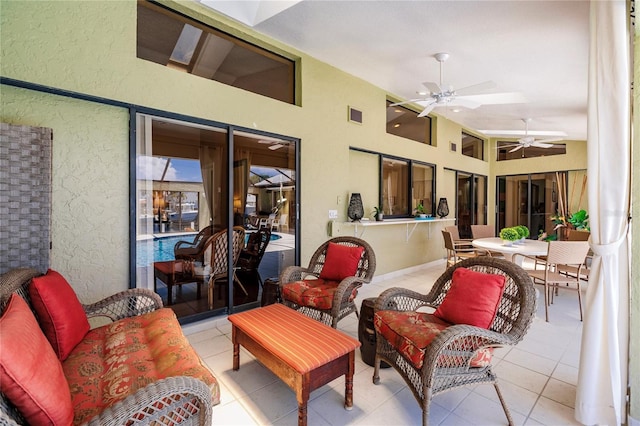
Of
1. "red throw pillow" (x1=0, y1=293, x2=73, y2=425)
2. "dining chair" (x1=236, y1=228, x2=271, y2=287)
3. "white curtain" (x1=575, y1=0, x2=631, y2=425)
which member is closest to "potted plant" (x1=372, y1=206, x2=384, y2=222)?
"dining chair" (x1=236, y1=228, x2=271, y2=287)

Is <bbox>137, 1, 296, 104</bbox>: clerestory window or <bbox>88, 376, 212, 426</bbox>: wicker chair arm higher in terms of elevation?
<bbox>137, 1, 296, 104</bbox>: clerestory window

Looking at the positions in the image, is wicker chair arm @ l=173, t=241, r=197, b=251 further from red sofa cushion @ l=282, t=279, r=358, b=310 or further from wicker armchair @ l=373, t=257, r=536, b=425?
wicker armchair @ l=373, t=257, r=536, b=425

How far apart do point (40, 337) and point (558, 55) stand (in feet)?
18.3

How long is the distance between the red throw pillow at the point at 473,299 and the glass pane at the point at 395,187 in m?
3.35

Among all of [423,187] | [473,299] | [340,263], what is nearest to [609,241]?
[473,299]

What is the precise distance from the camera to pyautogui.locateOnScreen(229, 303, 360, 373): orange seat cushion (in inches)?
70.7

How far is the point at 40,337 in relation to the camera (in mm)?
1306

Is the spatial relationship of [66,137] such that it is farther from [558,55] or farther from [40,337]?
[558,55]

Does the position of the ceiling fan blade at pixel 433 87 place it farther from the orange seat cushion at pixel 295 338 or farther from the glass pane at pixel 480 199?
the glass pane at pixel 480 199

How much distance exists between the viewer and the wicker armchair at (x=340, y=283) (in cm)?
274

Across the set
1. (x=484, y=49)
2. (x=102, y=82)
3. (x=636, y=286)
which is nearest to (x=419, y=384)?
(x=636, y=286)

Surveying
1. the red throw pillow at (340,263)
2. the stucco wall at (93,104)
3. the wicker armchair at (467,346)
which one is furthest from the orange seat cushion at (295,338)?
the stucco wall at (93,104)

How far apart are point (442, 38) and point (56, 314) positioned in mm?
4405

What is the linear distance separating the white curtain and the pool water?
3.60 metres
